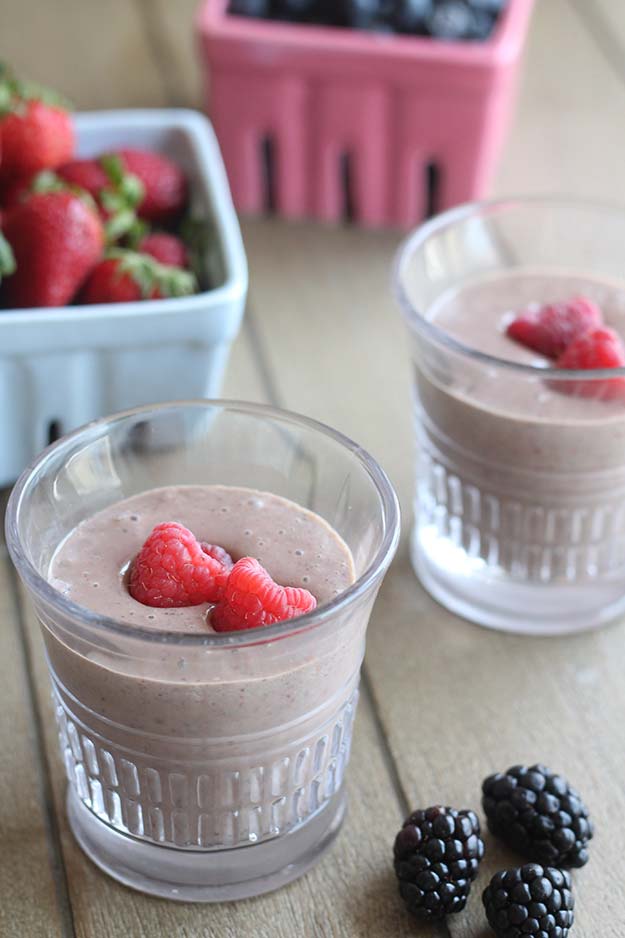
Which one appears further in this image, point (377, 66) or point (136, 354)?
point (377, 66)

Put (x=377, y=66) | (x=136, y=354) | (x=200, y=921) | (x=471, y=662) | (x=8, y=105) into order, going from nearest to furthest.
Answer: (x=200, y=921) < (x=471, y=662) < (x=136, y=354) < (x=8, y=105) < (x=377, y=66)

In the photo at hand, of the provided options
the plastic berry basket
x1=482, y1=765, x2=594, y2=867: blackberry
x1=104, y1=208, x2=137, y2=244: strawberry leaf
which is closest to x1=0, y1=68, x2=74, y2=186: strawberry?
x1=104, y1=208, x2=137, y2=244: strawberry leaf

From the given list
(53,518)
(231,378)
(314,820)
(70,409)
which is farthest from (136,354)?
(314,820)

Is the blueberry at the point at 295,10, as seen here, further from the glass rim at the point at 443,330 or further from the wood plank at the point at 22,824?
the wood plank at the point at 22,824

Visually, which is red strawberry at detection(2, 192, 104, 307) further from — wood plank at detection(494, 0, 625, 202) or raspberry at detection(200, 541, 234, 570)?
wood plank at detection(494, 0, 625, 202)

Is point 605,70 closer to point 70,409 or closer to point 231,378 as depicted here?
point 231,378

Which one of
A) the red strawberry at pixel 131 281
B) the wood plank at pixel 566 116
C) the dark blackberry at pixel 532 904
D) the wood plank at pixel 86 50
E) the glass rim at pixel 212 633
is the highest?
the glass rim at pixel 212 633

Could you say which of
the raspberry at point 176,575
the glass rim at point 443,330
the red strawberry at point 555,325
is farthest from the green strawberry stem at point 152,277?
the raspberry at point 176,575
